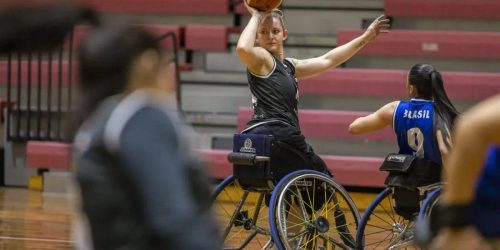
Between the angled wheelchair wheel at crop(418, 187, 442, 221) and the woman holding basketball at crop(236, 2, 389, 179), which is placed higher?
the woman holding basketball at crop(236, 2, 389, 179)

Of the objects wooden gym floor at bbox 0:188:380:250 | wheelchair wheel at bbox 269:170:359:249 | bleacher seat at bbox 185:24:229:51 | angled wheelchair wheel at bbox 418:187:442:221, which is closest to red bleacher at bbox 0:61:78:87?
wooden gym floor at bbox 0:188:380:250

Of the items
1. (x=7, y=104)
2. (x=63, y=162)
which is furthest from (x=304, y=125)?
(x=7, y=104)

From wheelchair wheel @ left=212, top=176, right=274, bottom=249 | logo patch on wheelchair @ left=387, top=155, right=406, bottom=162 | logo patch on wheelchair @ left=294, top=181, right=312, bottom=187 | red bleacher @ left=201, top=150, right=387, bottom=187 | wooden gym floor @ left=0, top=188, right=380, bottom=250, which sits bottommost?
wooden gym floor @ left=0, top=188, right=380, bottom=250

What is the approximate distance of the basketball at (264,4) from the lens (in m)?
4.91

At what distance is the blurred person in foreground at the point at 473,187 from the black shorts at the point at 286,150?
110 inches

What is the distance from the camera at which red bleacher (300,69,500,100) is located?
26.1ft

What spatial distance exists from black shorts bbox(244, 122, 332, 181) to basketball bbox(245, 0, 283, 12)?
22.0 inches

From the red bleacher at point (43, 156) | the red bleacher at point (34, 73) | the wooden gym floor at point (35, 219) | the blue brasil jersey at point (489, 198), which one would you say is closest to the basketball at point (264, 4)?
the wooden gym floor at point (35, 219)

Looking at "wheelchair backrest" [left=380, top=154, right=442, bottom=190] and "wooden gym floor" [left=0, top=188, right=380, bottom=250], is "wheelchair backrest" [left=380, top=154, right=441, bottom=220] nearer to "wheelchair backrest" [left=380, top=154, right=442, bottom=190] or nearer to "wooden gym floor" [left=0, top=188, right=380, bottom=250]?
"wheelchair backrest" [left=380, top=154, right=442, bottom=190]

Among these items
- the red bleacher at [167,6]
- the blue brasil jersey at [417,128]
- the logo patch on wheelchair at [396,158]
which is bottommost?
the logo patch on wheelchair at [396,158]

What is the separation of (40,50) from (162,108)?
24cm

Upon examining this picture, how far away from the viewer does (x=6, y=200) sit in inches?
314

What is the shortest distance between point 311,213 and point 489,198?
284 cm

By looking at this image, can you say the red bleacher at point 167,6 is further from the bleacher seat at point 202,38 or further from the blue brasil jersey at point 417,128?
the blue brasil jersey at point 417,128
